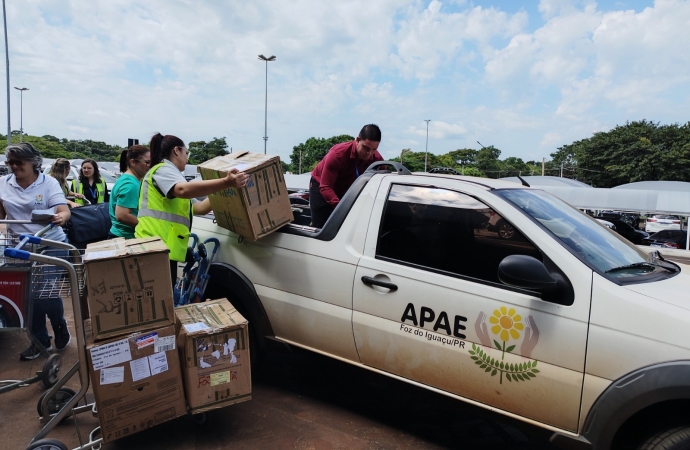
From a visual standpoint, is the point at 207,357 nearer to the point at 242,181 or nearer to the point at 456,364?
the point at 242,181

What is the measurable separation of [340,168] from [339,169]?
13 mm

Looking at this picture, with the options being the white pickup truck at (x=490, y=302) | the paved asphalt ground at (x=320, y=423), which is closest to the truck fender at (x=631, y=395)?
the white pickup truck at (x=490, y=302)

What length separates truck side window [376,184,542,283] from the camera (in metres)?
2.56

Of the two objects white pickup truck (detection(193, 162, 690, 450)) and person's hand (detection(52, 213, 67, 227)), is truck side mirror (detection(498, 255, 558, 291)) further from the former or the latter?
person's hand (detection(52, 213, 67, 227))

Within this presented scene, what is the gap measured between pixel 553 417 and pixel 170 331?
203 centimetres

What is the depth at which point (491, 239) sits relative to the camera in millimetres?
2676

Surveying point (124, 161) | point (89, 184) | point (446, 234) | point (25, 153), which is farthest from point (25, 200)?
point (446, 234)

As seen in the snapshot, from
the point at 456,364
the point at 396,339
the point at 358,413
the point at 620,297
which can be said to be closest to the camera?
the point at 620,297

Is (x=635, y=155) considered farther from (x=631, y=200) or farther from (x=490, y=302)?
(x=490, y=302)

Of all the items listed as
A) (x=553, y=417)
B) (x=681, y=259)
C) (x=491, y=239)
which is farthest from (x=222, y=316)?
(x=681, y=259)

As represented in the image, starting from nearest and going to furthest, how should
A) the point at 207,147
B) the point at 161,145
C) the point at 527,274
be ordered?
the point at 527,274 < the point at 161,145 < the point at 207,147

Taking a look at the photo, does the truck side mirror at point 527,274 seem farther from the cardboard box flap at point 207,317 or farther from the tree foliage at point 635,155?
the tree foliage at point 635,155

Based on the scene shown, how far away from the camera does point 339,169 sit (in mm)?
4195

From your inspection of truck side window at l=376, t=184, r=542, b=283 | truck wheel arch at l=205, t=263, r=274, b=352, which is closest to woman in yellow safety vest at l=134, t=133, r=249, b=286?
truck wheel arch at l=205, t=263, r=274, b=352
